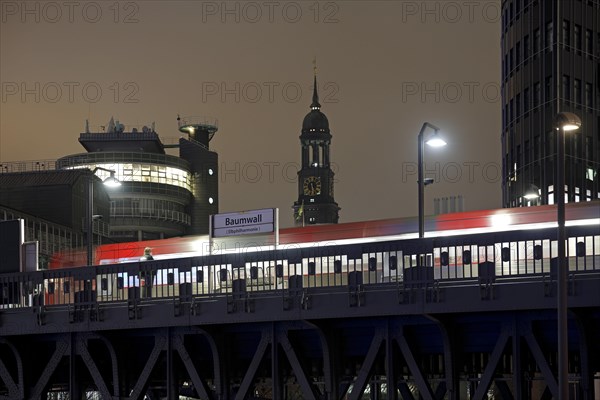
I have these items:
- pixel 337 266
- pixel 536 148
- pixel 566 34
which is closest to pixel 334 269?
pixel 337 266

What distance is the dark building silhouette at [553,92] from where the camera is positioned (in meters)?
96.9

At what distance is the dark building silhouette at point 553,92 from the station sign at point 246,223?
134 ft

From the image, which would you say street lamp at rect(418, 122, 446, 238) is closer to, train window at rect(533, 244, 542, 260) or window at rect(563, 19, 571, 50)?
train window at rect(533, 244, 542, 260)

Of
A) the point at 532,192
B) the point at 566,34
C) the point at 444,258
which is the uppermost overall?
the point at 566,34

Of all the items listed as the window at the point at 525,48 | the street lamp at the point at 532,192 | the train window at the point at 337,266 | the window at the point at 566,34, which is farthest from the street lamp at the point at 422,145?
the window at the point at 525,48

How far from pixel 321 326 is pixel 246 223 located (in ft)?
64.6

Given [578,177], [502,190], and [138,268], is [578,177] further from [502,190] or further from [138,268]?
[138,268]

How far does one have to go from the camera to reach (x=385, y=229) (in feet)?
195

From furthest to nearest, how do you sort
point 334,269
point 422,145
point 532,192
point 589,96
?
point 589,96 → point 532,192 → point 422,145 → point 334,269

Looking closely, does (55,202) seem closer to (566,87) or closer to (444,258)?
(566,87)

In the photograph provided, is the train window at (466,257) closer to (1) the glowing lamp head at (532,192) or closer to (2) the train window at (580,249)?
(2) the train window at (580,249)

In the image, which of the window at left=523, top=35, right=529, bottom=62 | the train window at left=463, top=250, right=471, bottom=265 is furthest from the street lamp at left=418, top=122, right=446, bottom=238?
the window at left=523, top=35, right=529, bottom=62

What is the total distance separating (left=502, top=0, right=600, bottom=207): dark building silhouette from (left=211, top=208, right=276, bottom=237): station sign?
4070 centimetres

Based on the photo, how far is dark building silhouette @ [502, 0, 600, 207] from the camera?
3814 inches
